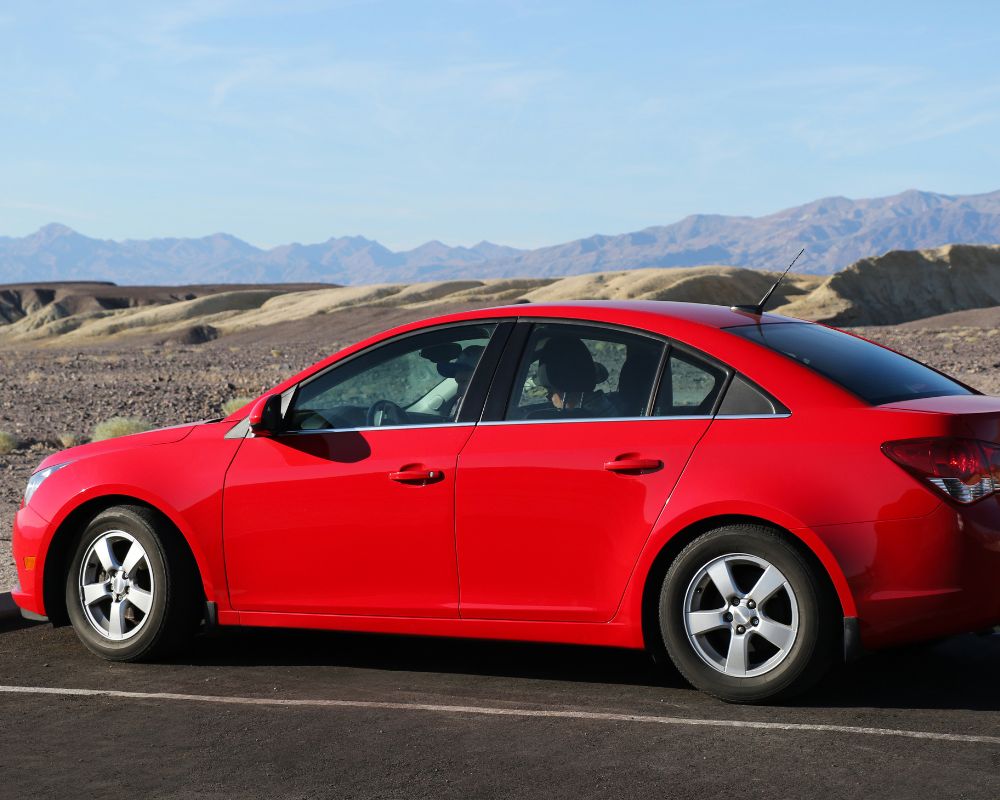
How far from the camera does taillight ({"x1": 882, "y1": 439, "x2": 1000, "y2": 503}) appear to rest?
5.41 meters

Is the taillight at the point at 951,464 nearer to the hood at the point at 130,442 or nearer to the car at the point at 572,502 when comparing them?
the car at the point at 572,502

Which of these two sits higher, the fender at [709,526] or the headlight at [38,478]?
the headlight at [38,478]

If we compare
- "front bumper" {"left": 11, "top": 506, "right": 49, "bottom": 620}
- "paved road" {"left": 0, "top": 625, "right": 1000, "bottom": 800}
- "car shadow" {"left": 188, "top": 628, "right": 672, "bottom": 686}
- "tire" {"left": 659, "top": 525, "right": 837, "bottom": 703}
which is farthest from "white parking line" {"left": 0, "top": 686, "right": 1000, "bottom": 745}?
"front bumper" {"left": 11, "top": 506, "right": 49, "bottom": 620}

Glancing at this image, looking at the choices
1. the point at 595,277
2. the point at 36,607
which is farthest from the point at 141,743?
the point at 595,277

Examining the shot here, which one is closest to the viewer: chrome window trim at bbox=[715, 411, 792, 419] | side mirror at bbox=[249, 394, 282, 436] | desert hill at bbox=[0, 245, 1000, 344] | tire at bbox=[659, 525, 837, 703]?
tire at bbox=[659, 525, 837, 703]

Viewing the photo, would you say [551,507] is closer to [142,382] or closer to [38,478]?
[38,478]

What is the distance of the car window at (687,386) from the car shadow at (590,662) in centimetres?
119

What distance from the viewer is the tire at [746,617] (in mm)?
5570

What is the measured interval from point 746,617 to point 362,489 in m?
1.77

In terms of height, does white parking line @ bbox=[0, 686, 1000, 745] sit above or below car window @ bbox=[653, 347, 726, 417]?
below

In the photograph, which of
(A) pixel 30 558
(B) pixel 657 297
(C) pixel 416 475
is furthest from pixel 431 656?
(B) pixel 657 297

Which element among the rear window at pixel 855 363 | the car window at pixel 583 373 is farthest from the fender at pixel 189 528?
the rear window at pixel 855 363

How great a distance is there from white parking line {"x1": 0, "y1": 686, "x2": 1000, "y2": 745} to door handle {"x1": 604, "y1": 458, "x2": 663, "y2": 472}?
97 cm

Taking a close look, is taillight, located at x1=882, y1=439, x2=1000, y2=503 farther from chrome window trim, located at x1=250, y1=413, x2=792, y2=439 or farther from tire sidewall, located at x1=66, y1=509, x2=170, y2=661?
tire sidewall, located at x1=66, y1=509, x2=170, y2=661
